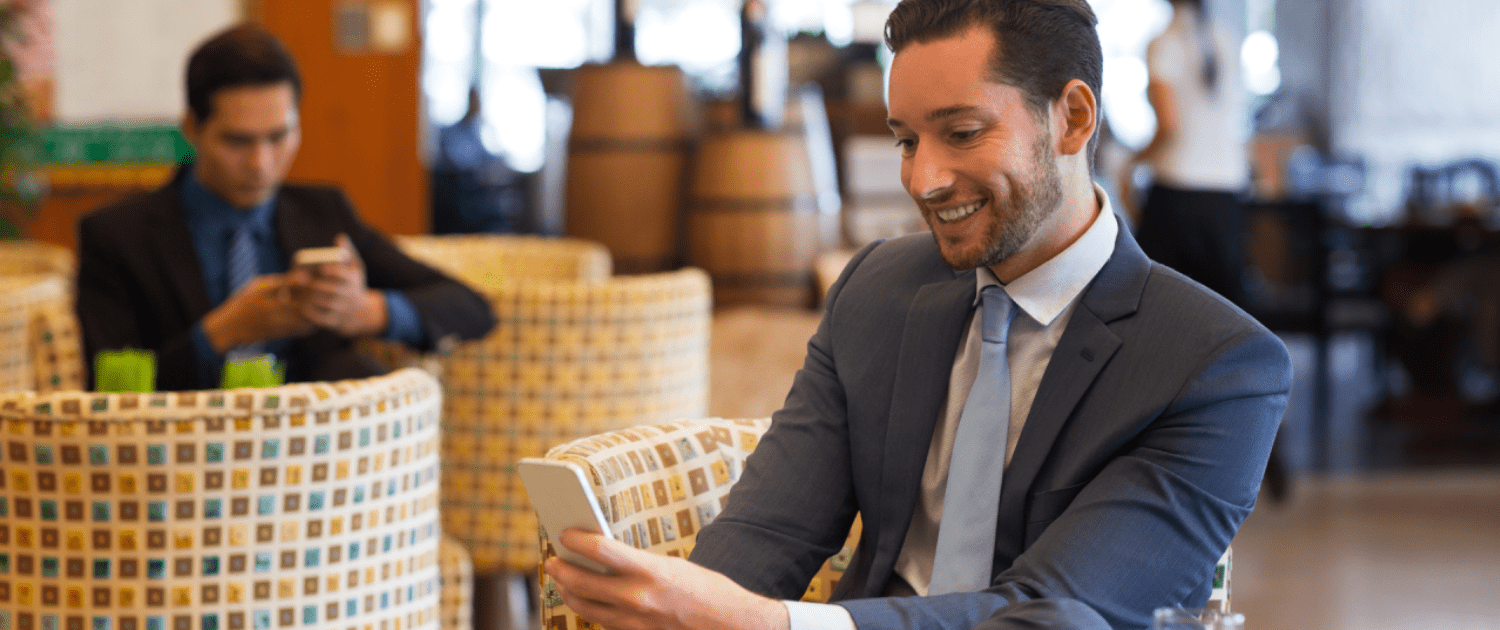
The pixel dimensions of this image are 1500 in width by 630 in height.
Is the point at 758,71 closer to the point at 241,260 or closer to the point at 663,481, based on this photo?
the point at 241,260

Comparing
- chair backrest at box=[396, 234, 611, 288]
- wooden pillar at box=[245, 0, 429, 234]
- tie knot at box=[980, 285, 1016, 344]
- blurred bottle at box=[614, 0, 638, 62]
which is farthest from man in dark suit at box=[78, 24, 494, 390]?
wooden pillar at box=[245, 0, 429, 234]

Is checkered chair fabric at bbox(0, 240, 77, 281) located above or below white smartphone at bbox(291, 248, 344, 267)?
below

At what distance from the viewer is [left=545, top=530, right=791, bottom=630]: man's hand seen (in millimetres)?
898

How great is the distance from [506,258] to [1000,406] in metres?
2.11

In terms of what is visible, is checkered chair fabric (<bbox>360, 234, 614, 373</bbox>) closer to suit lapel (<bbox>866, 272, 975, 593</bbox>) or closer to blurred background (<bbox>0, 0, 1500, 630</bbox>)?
blurred background (<bbox>0, 0, 1500, 630</bbox>)

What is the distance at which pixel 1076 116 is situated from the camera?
3.59ft

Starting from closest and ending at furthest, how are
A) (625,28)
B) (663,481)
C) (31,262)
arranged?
(663,481)
(31,262)
(625,28)

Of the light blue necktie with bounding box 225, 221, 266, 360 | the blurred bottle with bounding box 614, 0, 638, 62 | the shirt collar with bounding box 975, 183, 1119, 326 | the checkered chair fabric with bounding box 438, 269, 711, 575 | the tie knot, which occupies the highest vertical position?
the blurred bottle with bounding box 614, 0, 638, 62

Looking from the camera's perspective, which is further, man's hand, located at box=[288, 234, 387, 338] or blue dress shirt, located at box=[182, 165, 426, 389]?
blue dress shirt, located at box=[182, 165, 426, 389]

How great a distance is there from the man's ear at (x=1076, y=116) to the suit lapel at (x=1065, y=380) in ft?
0.37

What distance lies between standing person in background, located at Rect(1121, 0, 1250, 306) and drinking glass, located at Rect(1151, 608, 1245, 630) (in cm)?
317

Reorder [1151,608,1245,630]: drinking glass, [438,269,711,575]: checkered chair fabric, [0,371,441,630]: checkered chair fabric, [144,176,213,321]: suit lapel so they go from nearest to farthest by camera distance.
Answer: [1151,608,1245,630]: drinking glass → [0,371,441,630]: checkered chair fabric → [144,176,213,321]: suit lapel → [438,269,711,575]: checkered chair fabric

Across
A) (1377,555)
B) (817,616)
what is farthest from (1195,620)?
(1377,555)

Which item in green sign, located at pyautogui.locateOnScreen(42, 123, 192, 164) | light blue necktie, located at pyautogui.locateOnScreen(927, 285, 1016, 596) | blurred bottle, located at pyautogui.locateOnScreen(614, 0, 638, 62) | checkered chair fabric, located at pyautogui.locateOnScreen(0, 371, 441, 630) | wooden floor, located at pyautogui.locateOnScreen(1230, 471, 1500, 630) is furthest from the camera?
blurred bottle, located at pyautogui.locateOnScreen(614, 0, 638, 62)
